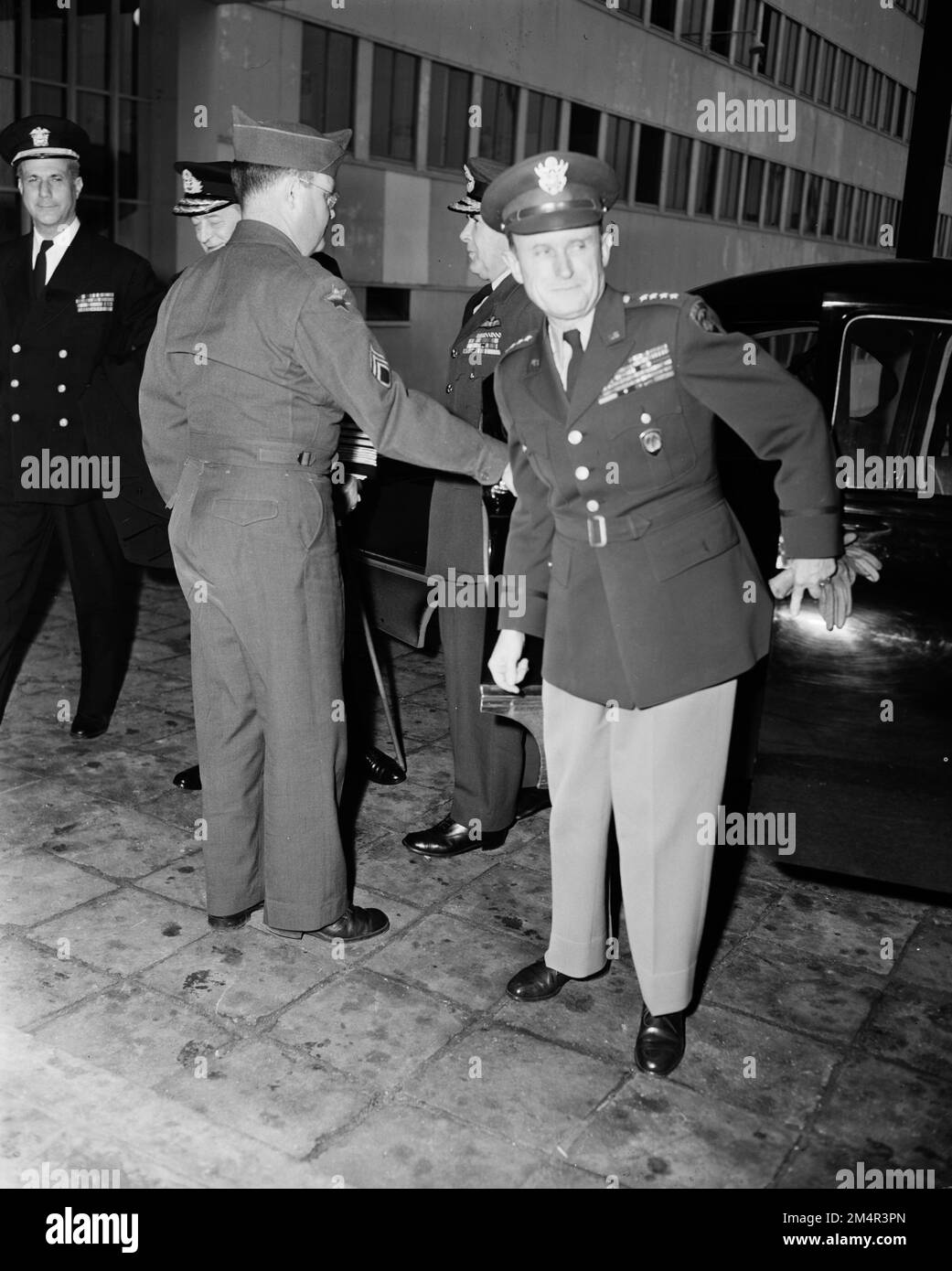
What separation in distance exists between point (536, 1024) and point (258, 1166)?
0.81m

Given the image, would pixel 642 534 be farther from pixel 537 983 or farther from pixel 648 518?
pixel 537 983

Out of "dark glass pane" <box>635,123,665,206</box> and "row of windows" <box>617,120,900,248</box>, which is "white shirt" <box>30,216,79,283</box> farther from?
"dark glass pane" <box>635,123,665,206</box>

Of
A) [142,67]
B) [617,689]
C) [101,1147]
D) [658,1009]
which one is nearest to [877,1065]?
[658,1009]

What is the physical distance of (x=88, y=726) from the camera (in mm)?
4918

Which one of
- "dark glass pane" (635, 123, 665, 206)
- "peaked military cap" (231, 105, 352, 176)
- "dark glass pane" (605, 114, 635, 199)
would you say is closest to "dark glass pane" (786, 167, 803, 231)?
"dark glass pane" (635, 123, 665, 206)

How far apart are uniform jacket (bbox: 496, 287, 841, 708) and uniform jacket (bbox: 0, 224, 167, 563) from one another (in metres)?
2.27

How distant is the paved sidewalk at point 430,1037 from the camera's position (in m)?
2.54

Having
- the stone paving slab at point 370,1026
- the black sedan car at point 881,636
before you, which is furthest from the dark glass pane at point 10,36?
the stone paving slab at point 370,1026

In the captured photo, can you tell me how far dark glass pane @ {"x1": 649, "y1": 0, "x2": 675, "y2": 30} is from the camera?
2119 cm

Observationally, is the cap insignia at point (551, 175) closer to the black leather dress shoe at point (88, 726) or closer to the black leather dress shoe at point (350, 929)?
the black leather dress shoe at point (350, 929)

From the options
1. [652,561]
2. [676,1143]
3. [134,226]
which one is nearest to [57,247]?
[652,561]

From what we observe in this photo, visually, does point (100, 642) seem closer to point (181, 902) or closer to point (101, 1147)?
point (181, 902)

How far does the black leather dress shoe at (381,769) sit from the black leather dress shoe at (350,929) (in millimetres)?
1123

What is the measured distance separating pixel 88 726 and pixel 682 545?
301 cm
